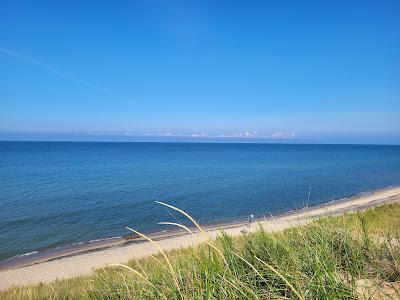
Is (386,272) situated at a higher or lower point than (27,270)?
higher

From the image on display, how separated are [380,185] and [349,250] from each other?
4490 centimetres

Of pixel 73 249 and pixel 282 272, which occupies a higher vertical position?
pixel 282 272

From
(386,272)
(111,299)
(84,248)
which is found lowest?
(84,248)

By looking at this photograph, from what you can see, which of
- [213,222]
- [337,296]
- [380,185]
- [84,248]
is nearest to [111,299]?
[337,296]

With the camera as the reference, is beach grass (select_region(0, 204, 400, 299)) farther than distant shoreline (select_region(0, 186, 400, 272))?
No

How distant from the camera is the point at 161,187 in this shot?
40.5 metres

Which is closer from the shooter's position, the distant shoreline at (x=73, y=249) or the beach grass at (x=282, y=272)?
the beach grass at (x=282, y=272)

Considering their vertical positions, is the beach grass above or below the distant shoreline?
above

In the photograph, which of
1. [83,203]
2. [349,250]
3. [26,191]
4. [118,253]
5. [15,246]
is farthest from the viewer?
[26,191]

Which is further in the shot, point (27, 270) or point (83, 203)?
point (83, 203)

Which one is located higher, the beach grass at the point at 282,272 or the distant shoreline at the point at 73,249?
the beach grass at the point at 282,272

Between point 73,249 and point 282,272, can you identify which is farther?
point 73,249

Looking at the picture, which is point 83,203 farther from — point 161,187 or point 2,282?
point 2,282

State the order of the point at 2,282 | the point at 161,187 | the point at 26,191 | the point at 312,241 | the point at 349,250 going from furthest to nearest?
the point at 161,187 → the point at 26,191 → the point at 2,282 → the point at 312,241 → the point at 349,250
